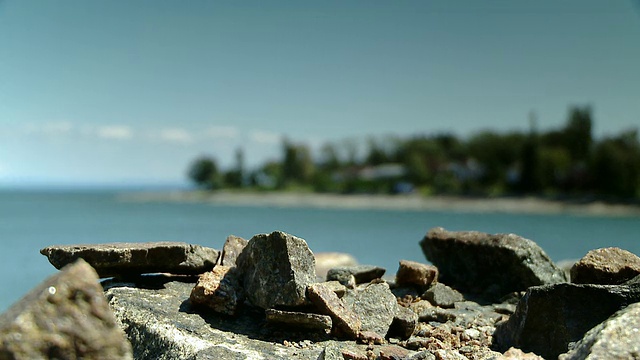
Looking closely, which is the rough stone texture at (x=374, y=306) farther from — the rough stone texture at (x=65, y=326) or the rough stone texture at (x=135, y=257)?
the rough stone texture at (x=65, y=326)

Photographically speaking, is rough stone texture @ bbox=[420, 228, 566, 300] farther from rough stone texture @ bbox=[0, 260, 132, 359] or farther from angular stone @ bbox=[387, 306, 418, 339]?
rough stone texture @ bbox=[0, 260, 132, 359]

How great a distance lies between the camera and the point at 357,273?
8.88 meters

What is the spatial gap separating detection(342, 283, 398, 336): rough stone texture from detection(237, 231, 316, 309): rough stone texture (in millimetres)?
726

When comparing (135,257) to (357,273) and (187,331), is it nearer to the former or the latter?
(187,331)

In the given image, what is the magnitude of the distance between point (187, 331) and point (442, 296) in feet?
12.2

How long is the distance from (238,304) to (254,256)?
23.7 inches

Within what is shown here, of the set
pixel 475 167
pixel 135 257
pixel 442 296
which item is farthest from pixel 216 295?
pixel 475 167

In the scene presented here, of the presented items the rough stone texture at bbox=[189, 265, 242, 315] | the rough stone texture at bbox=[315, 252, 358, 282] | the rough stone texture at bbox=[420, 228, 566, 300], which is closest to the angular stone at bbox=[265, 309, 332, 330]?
the rough stone texture at bbox=[189, 265, 242, 315]

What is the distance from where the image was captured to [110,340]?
14.7 ft

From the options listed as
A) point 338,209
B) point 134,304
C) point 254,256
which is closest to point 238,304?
point 254,256

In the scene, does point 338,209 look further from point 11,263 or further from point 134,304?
point 134,304

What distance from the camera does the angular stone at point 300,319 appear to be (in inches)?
268

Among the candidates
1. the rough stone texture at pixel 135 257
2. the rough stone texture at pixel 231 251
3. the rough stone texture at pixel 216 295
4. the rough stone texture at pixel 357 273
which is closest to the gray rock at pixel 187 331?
the rough stone texture at pixel 216 295

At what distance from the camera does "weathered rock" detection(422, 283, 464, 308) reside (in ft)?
28.2
